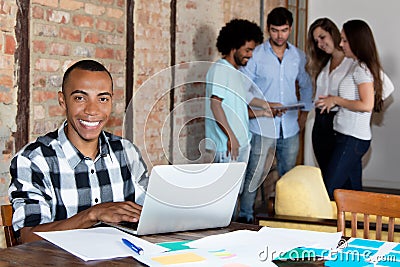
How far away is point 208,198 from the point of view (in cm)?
209

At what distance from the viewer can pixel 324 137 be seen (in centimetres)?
512

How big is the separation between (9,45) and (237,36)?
7.16 feet

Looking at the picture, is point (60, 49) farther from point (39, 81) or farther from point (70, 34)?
point (39, 81)

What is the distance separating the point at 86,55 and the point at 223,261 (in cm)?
237

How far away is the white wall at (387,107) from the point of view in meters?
7.25

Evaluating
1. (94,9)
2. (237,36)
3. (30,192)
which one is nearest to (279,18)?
(237,36)

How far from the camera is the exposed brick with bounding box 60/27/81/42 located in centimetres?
373

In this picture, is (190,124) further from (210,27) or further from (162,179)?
(162,179)

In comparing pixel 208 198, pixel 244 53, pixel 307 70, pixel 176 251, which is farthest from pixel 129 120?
pixel 307 70

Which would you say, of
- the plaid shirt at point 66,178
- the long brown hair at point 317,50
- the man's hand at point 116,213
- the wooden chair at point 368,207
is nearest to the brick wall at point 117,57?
the plaid shirt at point 66,178

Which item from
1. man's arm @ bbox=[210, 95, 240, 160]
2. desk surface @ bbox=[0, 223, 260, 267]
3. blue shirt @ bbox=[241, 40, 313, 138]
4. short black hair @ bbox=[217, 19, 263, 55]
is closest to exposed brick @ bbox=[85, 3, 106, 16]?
man's arm @ bbox=[210, 95, 240, 160]

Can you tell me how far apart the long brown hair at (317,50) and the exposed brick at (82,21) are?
1.95 metres

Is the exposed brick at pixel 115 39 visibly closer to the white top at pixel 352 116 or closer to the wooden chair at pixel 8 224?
the white top at pixel 352 116

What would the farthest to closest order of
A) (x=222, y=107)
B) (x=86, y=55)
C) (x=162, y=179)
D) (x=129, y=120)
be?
1. (x=86, y=55)
2. (x=222, y=107)
3. (x=129, y=120)
4. (x=162, y=179)
